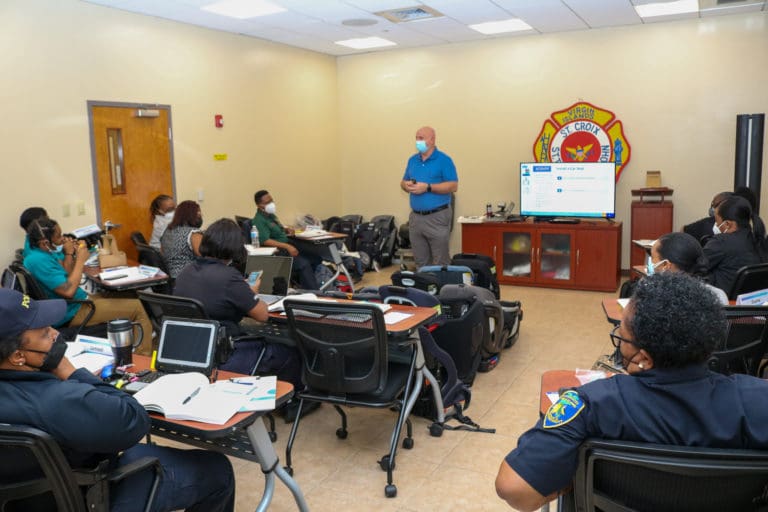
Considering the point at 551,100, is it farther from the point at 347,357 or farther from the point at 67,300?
the point at 67,300

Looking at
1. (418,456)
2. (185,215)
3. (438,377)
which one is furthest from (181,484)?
(185,215)

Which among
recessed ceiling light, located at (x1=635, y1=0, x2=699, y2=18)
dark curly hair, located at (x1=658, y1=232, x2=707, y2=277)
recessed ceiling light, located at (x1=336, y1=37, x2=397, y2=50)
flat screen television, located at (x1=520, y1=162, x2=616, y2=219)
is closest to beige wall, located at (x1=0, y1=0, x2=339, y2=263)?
recessed ceiling light, located at (x1=336, y1=37, x2=397, y2=50)

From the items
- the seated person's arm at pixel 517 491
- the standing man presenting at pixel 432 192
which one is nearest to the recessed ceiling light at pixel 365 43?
the standing man presenting at pixel 432 192

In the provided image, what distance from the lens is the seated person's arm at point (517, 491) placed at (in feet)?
5.12

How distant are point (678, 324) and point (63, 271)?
406cm

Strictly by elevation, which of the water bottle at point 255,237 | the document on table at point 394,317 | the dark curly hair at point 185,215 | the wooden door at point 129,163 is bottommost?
the document on table at point 394,317

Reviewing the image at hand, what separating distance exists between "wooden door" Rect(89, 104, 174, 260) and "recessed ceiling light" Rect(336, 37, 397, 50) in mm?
2633

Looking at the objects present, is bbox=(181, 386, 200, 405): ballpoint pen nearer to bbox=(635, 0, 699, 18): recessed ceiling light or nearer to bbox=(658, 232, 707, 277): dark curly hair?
bbox=(658, 232, 707, 277): dark curly hair

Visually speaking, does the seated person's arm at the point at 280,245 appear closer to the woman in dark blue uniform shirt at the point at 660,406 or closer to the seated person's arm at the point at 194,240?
the seated person's arm at the point at 194,240

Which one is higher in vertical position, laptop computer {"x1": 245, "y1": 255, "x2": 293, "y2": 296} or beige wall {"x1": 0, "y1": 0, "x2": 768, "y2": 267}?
beige wall {"x1": 0, "y1": 0, "x2": 768, "y2": 267}

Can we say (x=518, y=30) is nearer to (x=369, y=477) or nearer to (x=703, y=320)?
(x=369, y=477)

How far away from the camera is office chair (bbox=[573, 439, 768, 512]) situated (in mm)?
1396

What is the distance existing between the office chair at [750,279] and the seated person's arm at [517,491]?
9.25 feet

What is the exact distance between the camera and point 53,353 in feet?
6.48
